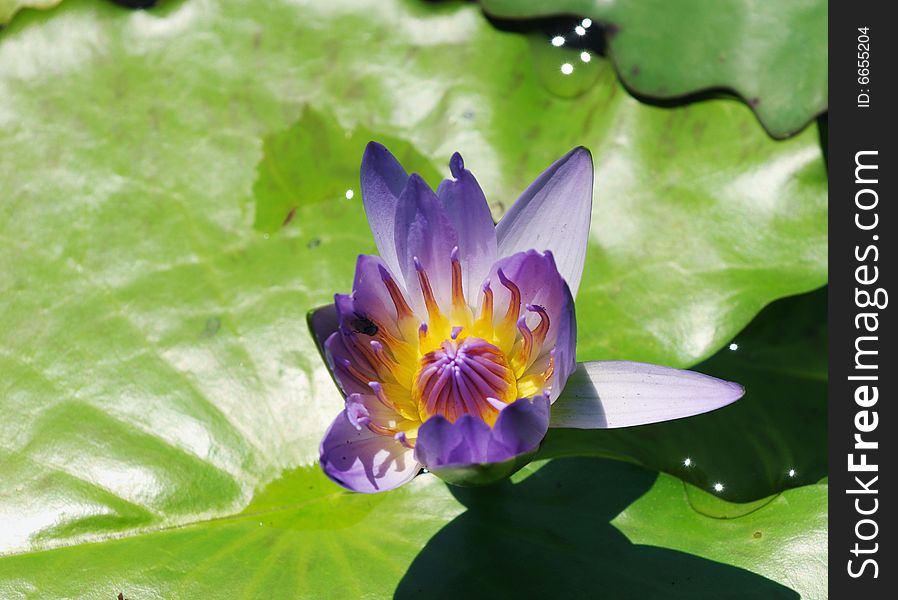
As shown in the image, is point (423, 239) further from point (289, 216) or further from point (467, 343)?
point (289, 216)

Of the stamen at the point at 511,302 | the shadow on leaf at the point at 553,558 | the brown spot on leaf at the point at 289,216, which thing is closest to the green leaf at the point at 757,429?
the shadow on leaf at the point at 553,558

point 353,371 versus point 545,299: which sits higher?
point 545,299

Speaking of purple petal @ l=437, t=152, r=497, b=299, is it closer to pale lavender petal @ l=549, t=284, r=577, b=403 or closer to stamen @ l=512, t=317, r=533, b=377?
stamen @ l=512, t=317, r=533, b=377

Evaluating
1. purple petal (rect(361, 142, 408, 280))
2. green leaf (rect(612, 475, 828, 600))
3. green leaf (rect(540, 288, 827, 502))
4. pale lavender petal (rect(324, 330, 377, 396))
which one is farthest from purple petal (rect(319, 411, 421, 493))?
green leaf (rect(612, 475, 828, 600))

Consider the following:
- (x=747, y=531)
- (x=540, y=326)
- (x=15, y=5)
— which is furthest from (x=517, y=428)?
(x=15, y=5)

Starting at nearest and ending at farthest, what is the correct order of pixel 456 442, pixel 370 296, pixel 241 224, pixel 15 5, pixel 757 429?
pixel 456 442
pixel 370 296
pixel 757 429
pixel 241 224
pixel 15 5

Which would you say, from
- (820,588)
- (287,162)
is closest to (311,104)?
(287,162)
